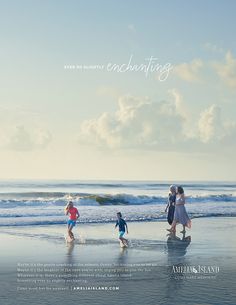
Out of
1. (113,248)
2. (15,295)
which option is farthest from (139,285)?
(113,248)

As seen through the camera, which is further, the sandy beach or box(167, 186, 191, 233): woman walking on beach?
box(167, 186, 191, 233): woman walking on beach

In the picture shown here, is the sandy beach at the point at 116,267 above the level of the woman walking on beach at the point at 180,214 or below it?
below

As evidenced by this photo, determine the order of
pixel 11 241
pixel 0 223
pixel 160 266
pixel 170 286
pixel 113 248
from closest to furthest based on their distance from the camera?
pixel 170 286 < pixel 160 266 < pixel 113 248 < pixel 11 241 < pixel 0 223

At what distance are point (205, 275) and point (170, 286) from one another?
1.14 m

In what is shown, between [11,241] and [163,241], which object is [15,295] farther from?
[163,241]

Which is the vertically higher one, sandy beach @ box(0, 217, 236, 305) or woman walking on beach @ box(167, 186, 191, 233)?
woman walking on beach @ box(167, 186, 191, 233)

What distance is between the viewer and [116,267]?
10.8 meters

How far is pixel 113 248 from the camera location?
44.9ft

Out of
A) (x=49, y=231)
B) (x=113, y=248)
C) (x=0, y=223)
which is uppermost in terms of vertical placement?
(x=0, y=223)

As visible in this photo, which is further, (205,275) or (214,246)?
(214,246)

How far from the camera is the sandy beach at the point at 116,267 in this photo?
8.16 metres

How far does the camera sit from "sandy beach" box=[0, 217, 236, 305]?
816 cm

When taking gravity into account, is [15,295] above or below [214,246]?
below

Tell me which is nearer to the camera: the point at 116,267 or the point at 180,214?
the point at 116,267
